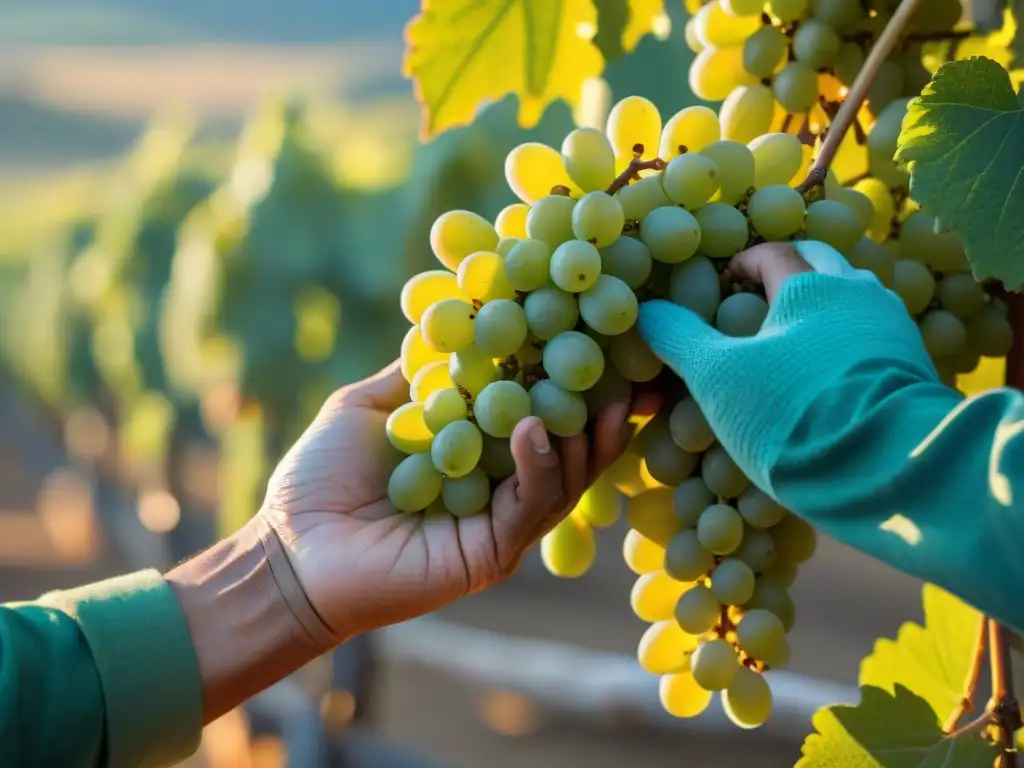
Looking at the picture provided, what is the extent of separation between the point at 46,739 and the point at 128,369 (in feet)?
16.5

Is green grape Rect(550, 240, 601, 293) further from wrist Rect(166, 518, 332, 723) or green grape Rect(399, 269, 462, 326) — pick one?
wrist Rect(166, 518, 332, 723)

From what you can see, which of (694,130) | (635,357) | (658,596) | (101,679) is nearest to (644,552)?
(658,596)

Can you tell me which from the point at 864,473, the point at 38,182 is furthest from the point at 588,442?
the point at 38,182

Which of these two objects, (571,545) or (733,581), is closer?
(733,581)

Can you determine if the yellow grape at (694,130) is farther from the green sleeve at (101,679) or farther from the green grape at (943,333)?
the green sleeve at (101,679)

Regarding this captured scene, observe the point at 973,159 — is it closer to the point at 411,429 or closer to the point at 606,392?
the point at 606,392

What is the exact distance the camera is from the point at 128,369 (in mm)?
5430

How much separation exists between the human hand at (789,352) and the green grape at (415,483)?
163 mm

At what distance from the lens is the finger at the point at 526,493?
56cm

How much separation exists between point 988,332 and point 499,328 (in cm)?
29

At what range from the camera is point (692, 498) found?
1.98 ft

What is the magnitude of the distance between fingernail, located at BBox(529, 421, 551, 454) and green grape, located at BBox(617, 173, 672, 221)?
124 millimetres

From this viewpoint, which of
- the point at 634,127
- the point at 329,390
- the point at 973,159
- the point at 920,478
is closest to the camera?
the point at 920,478

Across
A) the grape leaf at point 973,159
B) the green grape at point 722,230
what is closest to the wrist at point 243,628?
the green grape at point 722,230
